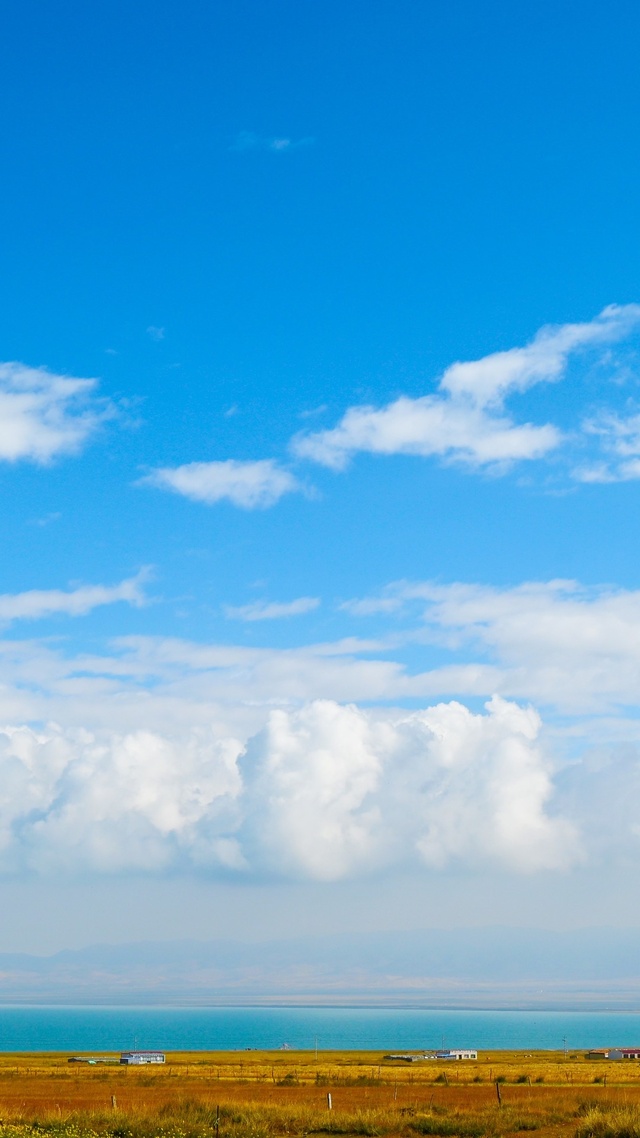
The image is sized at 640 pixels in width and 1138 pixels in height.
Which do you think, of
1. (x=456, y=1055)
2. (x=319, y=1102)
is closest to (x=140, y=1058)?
(x=456, y=1055)

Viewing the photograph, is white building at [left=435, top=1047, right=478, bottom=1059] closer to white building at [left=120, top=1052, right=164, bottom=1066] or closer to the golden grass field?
the golden grass field

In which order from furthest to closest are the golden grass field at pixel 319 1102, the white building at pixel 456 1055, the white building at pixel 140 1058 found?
the white building at pixel 456 1055 → the white building at pixel 140 1058 → the golden grass field at pixel 319 1102

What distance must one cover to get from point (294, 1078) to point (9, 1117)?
158 ft

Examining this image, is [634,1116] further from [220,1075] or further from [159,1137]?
[220,1075]

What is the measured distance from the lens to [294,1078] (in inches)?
3223

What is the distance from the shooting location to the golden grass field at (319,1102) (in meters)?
35.2

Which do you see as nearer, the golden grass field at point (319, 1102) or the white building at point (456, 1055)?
the golden grass field at point (319, 1102)

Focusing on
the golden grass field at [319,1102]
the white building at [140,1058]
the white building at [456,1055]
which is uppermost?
the golden grass field at [319,1102]

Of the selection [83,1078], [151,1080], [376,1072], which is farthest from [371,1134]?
[376,1072]

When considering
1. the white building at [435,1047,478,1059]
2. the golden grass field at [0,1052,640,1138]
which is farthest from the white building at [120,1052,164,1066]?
the white building at [435,1047,478,1059]

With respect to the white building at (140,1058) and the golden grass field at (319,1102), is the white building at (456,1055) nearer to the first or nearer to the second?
the golden grass field at (319,1102)

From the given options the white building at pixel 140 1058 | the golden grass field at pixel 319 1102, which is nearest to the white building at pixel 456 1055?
the golden grass field at pixel 319 1102

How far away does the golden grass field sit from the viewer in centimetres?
3525

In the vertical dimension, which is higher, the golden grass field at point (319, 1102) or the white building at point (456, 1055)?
the golden grass field at point (319, 1102)
